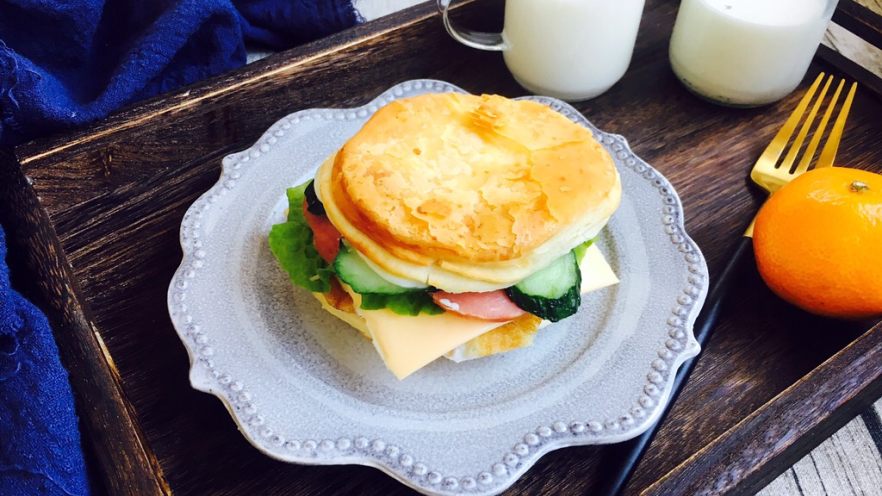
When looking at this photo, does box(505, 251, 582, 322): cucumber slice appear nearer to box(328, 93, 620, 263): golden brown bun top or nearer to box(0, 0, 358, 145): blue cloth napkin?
box(328, 93, 620, 263): golden brown bun top

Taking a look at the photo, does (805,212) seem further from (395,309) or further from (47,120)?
(47,120)

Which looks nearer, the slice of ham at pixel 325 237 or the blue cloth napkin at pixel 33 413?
the blue cloth napkin at pixel 33 413

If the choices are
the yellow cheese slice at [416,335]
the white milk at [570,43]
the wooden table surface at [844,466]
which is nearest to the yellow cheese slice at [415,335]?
the yellow cheese slice at [416,335]

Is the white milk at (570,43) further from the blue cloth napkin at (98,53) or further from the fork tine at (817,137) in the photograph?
the blue cloth napkin at (98,53)

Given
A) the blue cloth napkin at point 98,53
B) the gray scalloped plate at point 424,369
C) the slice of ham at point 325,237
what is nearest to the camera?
the gray scalloped plate at point 424,369

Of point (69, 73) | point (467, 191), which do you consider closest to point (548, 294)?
point (467, 191)

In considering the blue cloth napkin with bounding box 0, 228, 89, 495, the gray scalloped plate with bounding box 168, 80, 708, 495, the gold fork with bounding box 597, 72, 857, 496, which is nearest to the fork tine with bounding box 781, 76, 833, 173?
the gold fork with bounding box 597, 72, 857, 496
